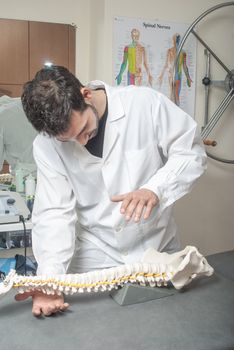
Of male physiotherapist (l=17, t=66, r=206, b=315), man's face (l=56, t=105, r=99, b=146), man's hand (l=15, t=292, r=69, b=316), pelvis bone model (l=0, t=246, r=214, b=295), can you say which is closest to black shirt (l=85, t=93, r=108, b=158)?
male physiotherapist (l=17, t=66, r=206, b=315)

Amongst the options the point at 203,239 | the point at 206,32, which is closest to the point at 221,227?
the point at 203,239

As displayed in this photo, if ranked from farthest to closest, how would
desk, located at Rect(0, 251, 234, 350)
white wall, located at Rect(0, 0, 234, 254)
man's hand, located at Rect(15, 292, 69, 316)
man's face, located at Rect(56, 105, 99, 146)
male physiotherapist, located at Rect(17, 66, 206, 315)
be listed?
white wall, located at Rect(0, 0, 234, 254), male physiotherapist, located at Rect(17, 66, 206, 315), man's face, located at Rect(56, 105, 99, 146), man's hand, located at Rect(15, 292, 69, 316), desk, located at Rect(0, 251, 234, 350)

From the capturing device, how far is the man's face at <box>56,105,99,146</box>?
1.01m

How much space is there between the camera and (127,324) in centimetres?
86

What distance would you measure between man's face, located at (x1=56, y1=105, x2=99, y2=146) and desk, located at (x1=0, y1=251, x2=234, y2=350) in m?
0.42

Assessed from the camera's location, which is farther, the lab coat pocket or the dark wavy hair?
the lab coat pocket

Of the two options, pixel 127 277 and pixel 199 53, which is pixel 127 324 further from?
pixel 199 53

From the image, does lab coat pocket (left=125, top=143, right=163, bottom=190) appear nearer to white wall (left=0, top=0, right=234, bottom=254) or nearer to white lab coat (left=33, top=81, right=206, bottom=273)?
white lab coat (left=33, top=81, right=206, bottom=273)

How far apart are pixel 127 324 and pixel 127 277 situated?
0.15 m

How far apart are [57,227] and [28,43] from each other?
1.21 metres

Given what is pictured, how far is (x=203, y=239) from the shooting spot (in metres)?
2.49

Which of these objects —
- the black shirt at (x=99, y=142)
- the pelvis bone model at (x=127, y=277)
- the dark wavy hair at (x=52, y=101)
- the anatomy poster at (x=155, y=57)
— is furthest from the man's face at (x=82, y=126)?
the anatomy poster at (x=155, y=57)

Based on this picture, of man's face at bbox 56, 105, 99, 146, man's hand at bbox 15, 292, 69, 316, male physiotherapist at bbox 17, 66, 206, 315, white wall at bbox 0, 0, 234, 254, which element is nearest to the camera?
man's hand at bbox 15, 292, 69, 316

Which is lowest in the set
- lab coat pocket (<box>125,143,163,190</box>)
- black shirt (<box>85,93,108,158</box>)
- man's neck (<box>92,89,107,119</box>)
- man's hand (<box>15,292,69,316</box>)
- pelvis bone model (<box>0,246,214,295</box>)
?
man's hand (<box>15,292,69,316</box>)
